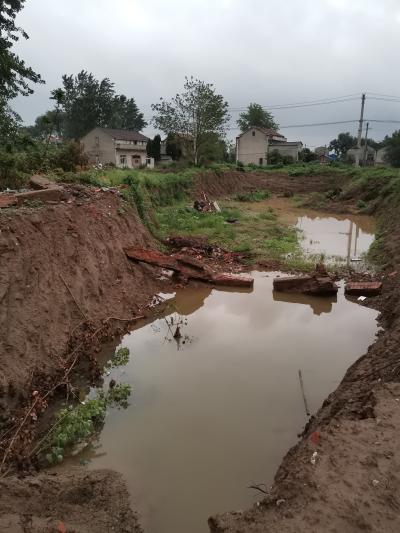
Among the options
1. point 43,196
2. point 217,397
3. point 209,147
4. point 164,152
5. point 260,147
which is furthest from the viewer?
point 164,152

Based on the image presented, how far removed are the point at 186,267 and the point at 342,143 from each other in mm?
79375

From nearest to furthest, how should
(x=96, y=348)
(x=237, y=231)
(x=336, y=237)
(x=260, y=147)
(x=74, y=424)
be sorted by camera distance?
(x=74, y=424) → (x=96, y=348) → (x=237, y=231) → (x=336, y=237) → (x=260, y=147)

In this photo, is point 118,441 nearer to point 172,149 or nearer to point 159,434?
point 159,434

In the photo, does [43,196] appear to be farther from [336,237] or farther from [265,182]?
[265,182]

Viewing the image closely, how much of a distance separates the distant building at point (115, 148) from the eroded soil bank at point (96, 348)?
37700 millimetres

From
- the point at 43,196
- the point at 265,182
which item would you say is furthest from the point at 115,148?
the point at 43,196

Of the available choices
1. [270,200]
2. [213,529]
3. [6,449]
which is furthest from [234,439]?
[270,200]

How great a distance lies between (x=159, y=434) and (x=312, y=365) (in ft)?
9.98

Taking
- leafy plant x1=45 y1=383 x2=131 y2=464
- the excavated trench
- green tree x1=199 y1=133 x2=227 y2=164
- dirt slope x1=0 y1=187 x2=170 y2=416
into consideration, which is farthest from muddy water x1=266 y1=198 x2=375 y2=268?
green tree x1=199 y1=133 x2=227 y2=164

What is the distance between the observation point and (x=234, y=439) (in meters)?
5.14

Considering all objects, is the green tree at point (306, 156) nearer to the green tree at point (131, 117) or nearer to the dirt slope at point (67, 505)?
the green tree at point (131, 117)

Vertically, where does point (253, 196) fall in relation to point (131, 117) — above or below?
below

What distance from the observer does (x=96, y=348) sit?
6926 mm

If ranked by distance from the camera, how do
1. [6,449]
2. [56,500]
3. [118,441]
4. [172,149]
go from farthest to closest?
[172,149] → [118,441] → [6,449] → [56,500]
